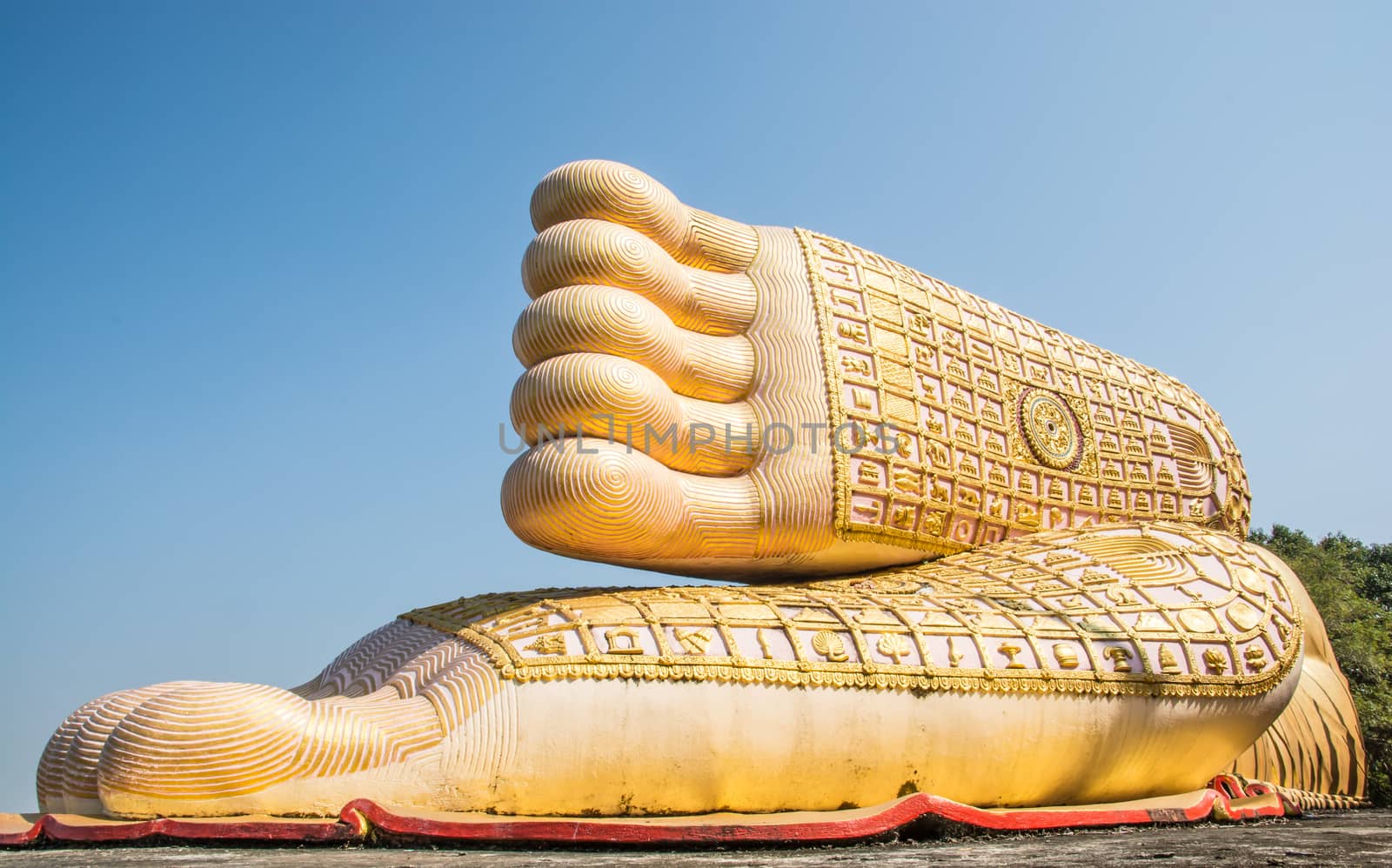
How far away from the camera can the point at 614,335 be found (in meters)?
6.50

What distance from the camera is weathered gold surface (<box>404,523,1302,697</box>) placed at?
5.22m

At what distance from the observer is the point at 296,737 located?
14.6 ft

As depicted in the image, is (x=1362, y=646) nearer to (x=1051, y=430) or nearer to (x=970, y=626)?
(x=1051, y=430)

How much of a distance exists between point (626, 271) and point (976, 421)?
10.3ft

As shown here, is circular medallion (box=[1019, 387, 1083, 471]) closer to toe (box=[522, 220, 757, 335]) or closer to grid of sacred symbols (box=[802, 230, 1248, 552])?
grid of sacred symbols (box=[802, 230, 1248, 552])

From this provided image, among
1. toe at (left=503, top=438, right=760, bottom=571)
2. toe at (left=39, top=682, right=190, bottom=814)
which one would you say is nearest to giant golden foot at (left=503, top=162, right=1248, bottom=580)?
toe at (left=503, top=438, right=760, bottom=571)

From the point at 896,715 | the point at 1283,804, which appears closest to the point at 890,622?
the point at 896,715

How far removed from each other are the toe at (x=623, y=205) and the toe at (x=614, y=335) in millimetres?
664

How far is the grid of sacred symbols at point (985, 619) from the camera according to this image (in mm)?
5285

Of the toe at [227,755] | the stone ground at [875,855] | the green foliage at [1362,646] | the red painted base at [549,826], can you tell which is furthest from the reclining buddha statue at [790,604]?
the green foliage at [1362,646]

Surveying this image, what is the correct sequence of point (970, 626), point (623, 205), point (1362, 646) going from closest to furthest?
point (970, 626), point (623, 205), point (1362, 646)

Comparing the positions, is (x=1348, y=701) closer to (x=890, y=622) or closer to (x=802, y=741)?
(x=890, y=622)

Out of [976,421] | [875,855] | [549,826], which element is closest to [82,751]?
[549,826]

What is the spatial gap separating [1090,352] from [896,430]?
118 inches
